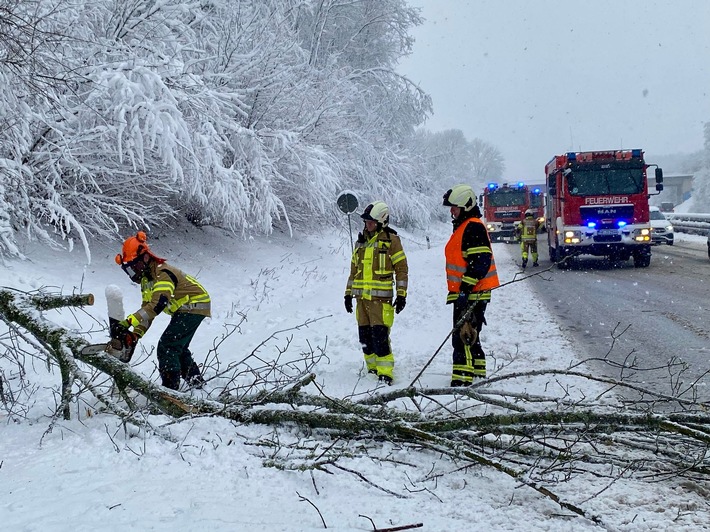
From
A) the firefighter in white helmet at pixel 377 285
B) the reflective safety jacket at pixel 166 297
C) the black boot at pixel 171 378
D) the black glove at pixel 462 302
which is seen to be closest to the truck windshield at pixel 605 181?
the firefighter in white helmet at pixel 377 285

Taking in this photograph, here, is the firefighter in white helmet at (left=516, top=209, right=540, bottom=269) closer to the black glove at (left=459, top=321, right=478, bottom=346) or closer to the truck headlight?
the truck headlight

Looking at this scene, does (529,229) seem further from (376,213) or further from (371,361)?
(371,361)

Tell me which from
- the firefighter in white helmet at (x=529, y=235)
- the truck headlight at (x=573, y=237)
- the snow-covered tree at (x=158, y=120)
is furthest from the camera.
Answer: the firefighter in white helmet at (x=529, y=235)

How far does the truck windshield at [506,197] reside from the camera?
2561cm

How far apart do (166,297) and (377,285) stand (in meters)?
2.05

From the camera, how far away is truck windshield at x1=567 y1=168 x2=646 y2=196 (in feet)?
47.4

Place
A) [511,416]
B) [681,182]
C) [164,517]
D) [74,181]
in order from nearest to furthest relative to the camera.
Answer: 1. [164,517]
2. [511,416]
3. [74,181]
4. [681,182]

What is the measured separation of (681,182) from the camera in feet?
291

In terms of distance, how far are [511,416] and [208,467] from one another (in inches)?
64.5

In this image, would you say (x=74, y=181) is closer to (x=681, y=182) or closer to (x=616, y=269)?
(x=616, y=269)

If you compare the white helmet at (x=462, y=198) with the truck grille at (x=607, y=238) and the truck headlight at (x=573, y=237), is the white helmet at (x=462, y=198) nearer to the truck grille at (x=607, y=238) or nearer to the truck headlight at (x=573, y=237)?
the truck headlight at (x=573, y=237)

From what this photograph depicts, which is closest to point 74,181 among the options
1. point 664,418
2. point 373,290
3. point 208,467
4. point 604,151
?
point 373,290

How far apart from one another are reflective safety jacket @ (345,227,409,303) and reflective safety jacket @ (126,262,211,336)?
5.13ft

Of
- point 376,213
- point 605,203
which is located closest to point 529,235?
point 605,203
